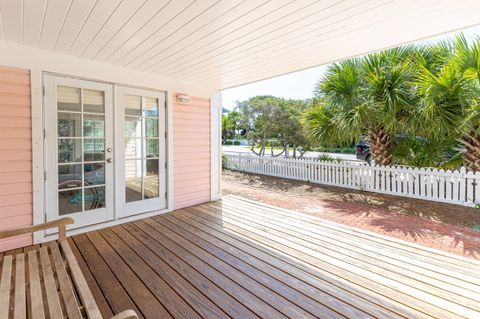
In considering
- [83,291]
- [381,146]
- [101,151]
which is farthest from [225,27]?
[381,146]

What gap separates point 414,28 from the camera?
2248mm

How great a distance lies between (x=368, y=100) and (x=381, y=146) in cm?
114

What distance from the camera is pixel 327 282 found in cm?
205

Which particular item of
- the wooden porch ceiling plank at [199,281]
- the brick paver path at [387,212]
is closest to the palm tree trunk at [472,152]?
the brick paver path at [387,212]

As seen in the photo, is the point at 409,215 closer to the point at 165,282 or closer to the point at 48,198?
the point at 165,282

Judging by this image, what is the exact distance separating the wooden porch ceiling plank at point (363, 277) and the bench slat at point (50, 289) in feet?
6.37

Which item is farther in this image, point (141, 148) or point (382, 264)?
point (141, 148)

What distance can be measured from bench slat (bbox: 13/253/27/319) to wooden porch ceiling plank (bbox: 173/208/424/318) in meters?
1.80

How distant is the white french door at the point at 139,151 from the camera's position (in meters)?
3.50

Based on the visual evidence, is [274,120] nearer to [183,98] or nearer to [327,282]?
[183,98]

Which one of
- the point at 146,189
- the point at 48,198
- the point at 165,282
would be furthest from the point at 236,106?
the point at 165,282

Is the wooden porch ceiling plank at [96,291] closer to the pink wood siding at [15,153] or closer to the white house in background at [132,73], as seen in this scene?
the pink wood siding at [15,153]

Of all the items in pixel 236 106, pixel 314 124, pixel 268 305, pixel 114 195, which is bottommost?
pixel 268 305

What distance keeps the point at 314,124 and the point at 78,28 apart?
15.6 feet
